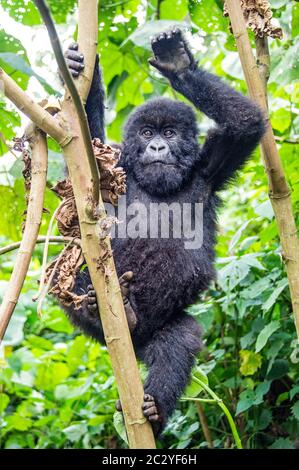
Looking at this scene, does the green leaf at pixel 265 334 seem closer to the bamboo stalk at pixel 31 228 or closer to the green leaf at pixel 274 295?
the green leaf at pixel 274 295

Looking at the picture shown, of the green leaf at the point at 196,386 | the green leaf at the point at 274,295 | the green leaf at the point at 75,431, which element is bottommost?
the green leaf at the point at 75,431

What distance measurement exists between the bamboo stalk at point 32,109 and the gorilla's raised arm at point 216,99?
4.59 ft

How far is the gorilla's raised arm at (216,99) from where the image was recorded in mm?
3627

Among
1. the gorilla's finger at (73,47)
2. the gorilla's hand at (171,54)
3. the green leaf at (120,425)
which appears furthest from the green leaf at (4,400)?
the gorilla's finger at (73,47)

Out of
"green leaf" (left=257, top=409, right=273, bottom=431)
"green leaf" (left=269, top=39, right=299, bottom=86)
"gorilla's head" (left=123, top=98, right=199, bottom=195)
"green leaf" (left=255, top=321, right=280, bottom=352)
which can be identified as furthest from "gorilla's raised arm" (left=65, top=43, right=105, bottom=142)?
"green leaf" (left=257, top=409, right=273, bottom=431)

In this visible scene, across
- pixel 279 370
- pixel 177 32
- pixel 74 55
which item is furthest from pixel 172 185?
pixel 279 370

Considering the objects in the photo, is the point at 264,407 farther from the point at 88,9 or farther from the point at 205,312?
the point at 88,9

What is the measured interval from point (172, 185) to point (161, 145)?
242 millimetres

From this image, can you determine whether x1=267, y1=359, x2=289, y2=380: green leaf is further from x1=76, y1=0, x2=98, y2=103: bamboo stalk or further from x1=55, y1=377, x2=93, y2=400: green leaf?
x1=76, y1=0, x2=98, y2=103: bamboo stalk

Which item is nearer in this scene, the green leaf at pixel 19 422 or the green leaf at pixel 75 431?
the green leaf at pixel 75 431

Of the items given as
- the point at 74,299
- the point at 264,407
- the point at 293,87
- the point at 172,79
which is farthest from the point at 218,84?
Answer: the point at 264,407

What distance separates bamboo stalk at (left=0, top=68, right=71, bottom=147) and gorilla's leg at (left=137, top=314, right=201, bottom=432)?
133cm

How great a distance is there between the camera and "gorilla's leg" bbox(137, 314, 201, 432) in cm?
325

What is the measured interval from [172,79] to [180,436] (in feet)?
7.73
